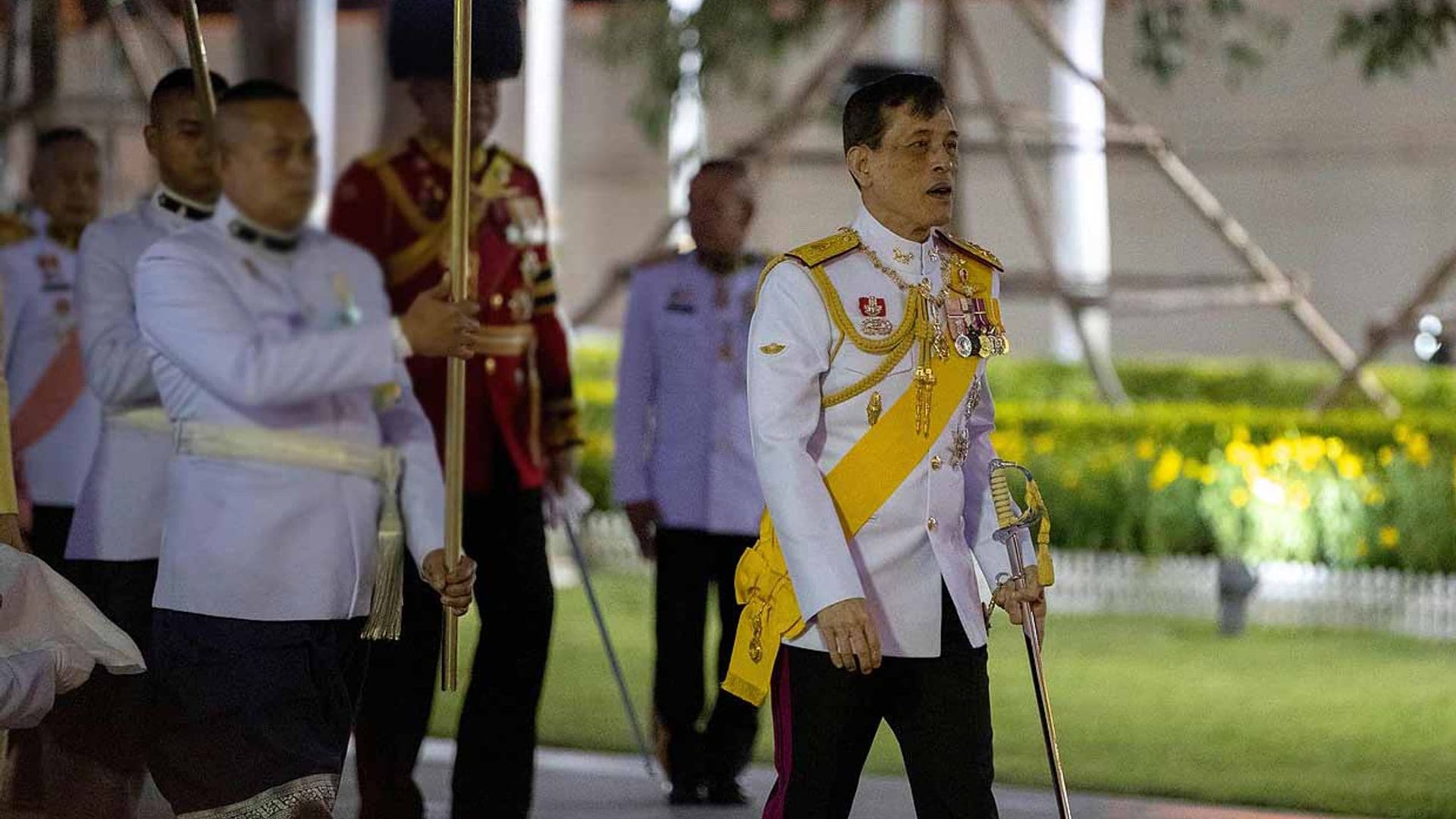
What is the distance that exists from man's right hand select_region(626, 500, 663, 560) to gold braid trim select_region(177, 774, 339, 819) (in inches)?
99.6

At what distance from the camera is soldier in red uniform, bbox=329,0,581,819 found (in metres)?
5.82

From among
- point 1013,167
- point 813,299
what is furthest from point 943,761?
point 1013,167

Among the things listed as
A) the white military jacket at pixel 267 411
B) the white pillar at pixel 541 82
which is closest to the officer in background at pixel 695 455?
the white military jacket at pixel 267 411

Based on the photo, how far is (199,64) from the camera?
500 cm

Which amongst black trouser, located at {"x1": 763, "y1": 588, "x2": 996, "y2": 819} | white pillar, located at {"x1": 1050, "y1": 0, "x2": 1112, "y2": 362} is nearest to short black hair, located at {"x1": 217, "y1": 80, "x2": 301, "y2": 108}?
black trouser, located at {"x1": 763, "y1": 588, "x2": 996, "y2": 819}

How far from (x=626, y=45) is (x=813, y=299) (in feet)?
31.2

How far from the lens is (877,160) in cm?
423

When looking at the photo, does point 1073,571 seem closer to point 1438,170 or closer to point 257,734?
point 257,734

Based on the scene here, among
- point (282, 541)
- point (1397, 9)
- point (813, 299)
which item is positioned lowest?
point (282, 541)

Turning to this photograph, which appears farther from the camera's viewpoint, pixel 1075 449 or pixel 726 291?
pixel 1075 449

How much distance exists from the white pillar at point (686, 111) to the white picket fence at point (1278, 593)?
227cm

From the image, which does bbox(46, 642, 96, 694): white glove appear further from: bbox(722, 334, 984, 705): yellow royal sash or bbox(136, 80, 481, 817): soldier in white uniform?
bbox(722, 334, 984, 705): yellow royal sash

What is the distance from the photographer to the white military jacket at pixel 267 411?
4406mm

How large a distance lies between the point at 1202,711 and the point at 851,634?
480cm
